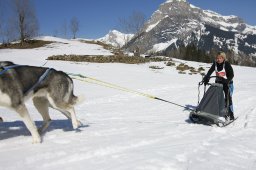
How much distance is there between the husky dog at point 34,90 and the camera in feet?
16.9

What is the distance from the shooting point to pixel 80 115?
31.2 feet

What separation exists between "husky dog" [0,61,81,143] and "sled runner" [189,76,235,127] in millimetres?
3324

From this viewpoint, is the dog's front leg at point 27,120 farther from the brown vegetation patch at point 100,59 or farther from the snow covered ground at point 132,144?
the brown vegetation patch at point 100,59

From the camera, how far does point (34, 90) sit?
18.2ft

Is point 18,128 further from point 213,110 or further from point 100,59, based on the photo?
point 100,59

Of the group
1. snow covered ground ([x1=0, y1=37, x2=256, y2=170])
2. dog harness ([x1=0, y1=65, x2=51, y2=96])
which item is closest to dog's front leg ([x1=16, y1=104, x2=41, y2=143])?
snow covered ground ([x1=0, y1=37, x2=256, y2=170])

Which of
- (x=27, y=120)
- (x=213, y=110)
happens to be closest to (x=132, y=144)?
(x=27, y=120)

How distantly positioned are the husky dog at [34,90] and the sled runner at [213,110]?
332cm

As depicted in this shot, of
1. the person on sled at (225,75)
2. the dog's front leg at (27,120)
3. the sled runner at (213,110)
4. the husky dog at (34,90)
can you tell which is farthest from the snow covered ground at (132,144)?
the person on sled at (225,75)

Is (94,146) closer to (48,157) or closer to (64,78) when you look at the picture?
(48,157)

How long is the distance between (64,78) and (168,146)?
7.72 ft

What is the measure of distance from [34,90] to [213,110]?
4.50 metres

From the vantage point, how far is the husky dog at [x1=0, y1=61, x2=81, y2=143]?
515 centimetres

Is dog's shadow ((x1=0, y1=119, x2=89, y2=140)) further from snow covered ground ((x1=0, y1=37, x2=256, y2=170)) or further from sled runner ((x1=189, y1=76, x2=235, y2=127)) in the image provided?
sled runner ((x1=189, y1=76, x2=235, y2=127))
